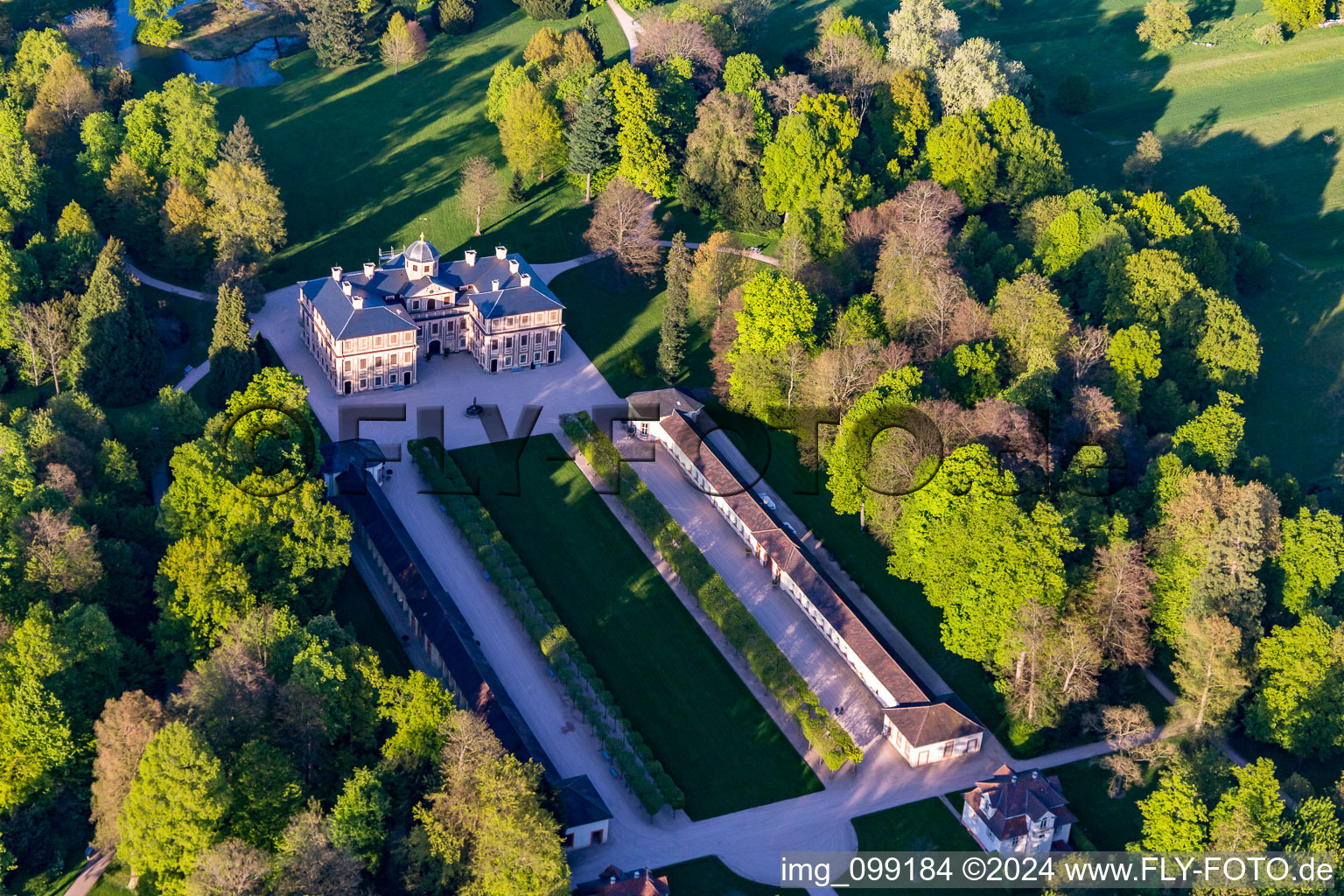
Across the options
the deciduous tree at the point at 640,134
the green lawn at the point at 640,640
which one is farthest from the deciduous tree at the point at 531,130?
the green lawn at the point at 640,640

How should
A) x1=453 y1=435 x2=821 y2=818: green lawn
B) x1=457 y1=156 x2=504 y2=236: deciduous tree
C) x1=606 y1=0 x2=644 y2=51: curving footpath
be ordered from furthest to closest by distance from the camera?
x1=606 y1=0 x2=644 y2=51: curving footpath → x1=457 y1=156 x2=504 y2=236: deciduous tree → x1=453 y1=435 x2=821 y2=818: green lawn

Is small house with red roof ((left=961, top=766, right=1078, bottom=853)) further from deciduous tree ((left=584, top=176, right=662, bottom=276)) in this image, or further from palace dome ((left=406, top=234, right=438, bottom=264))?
palace dome ((left=406, top=234, right=438, bottom=264))

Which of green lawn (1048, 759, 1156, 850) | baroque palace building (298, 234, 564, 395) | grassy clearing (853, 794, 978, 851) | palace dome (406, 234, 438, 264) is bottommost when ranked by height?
green lawn (1048, 759, 1156, 850)

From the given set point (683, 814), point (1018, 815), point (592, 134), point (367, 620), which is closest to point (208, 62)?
point (592, 134)

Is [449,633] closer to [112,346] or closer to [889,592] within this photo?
[889,592]

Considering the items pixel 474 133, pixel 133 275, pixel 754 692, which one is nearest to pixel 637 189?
pixel 474 133

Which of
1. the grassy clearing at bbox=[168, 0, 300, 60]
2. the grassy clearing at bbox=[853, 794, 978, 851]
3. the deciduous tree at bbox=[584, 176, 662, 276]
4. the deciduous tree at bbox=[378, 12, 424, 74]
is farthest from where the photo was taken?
the grassy clearing at bbox=[168, 0, 300, 60]

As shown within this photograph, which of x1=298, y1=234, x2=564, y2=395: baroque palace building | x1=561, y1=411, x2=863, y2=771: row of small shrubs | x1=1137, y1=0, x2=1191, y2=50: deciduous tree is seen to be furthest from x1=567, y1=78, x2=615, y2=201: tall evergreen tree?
x1=1137, y1=0, x2=1191, y2=50: deciduous tree
